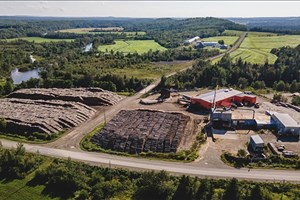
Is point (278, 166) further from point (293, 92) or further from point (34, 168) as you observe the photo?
point (293, 92)

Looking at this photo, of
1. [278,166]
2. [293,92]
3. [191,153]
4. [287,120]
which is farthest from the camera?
[293,92]

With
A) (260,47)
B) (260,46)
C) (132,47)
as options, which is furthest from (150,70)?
(260,46)

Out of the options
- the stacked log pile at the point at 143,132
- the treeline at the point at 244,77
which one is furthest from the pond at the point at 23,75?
the stacked log pile at the point at 143,132

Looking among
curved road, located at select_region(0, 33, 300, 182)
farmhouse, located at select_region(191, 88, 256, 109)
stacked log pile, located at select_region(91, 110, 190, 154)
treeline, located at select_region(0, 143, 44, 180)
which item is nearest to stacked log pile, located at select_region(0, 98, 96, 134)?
curved road, located at select_region(0, 33, 300, 182)

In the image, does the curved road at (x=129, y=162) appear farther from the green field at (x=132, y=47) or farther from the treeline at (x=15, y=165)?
the green field at (x=132, y=47)

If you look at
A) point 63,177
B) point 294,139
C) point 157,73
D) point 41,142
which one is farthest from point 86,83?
point 294,139

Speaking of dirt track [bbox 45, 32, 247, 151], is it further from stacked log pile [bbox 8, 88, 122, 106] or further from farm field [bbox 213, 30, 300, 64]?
farm field [bbox 213, 30, 300, 64]
